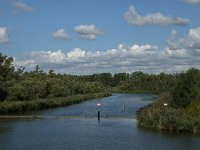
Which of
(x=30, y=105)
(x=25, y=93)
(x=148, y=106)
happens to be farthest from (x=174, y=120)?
(x=25, y=93)

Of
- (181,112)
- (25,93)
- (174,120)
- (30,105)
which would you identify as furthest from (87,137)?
(25,93)

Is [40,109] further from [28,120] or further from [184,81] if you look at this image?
[184,81]

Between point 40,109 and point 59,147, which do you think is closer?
point 59,147

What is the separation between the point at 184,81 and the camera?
70.9 m

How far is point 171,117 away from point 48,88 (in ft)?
249

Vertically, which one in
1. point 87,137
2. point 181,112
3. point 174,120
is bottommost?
point 87,137

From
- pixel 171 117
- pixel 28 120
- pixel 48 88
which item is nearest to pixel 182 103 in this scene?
pixel 171 117

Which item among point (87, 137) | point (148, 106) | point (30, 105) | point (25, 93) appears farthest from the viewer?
point (25, 93)

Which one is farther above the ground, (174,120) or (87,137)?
(174,120)

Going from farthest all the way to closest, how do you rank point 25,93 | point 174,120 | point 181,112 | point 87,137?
point 25,93
point 181,112
point 174,120
point 87,137

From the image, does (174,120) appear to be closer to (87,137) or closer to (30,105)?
(87,137)

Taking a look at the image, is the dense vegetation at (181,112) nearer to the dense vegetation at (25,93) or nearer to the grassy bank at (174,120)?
the grassy bank at (174,120)

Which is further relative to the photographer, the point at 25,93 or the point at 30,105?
the point at 25,93

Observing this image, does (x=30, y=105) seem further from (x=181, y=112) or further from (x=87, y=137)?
(x=181, y=112)
